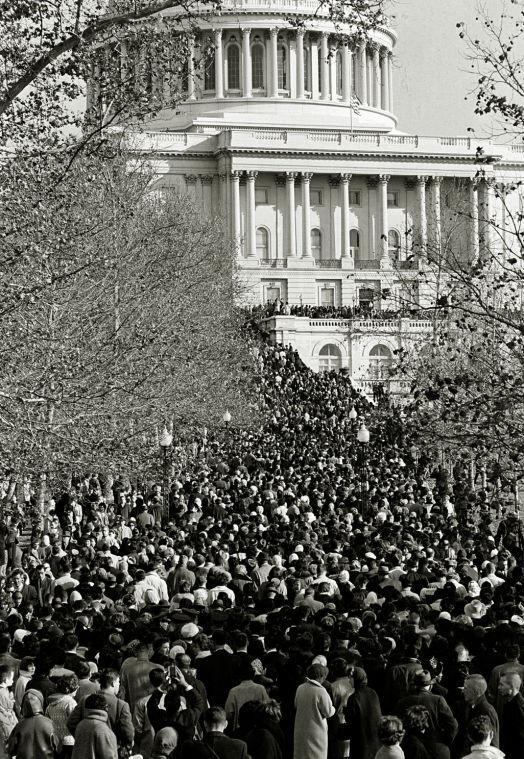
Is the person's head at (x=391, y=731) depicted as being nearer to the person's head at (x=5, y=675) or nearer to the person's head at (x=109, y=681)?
the person's head at (x=109, y=681)

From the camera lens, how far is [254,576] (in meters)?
26.2

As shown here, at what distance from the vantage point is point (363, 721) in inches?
617

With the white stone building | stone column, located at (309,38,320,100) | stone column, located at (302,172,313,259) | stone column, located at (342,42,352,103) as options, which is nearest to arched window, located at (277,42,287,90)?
stone column, located at (309,38,320,100)

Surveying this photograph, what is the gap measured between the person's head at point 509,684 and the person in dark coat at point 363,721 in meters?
1.12

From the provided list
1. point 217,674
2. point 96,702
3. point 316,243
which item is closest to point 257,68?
point 316,243

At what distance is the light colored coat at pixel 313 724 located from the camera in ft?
50.5

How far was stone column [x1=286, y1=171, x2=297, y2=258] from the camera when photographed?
11868 cm

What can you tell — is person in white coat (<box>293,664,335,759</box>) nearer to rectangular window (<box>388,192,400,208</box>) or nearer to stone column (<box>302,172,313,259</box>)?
stone column (<box>302,172,313,259</box>)

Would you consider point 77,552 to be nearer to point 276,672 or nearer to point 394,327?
point 276,672

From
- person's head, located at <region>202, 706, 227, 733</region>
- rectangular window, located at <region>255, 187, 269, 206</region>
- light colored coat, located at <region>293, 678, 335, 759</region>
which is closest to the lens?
person's head, located at <region>202, 706, 227, 733</region>

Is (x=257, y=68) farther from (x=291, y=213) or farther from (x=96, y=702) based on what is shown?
(x=96, y=702)

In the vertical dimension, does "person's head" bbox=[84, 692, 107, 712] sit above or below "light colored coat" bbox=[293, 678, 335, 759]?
above

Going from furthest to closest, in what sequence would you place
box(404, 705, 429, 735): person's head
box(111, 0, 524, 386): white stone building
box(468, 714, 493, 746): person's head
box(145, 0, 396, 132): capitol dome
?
box(145, 0, 396, 132): capitol dome
box(111, 0, 524, 386): white stone building
box(404, 705, 429, 735): person's head
box(468, 714, 493, 746): person's head

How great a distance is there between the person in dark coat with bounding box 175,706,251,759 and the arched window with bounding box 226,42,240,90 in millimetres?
121976
